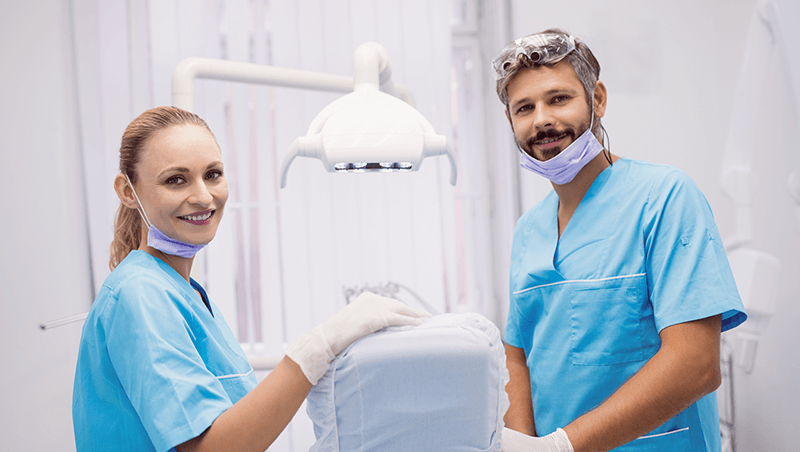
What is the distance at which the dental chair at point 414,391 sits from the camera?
22.5 inches

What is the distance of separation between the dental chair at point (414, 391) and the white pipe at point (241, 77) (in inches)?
41.8

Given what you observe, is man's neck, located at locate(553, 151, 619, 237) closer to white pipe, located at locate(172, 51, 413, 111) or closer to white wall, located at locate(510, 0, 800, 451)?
white pipe, located at locate(172, 51, 413, 111)

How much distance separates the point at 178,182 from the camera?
88 cm

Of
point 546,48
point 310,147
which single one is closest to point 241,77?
point 310,147

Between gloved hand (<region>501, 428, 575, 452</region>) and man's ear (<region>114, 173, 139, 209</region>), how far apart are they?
0.82 metres

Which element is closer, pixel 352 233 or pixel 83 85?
pixel 83 85

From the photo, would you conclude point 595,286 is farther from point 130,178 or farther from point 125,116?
point 125,116

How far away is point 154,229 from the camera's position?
0.89m

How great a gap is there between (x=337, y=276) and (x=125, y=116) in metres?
1.17

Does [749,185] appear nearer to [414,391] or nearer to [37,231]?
[414,391]

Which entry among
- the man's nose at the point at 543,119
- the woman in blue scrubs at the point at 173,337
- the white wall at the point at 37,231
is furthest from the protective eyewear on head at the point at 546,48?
the white wall at the point at 37,231

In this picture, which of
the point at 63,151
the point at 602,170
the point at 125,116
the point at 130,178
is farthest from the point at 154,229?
the point at 125,116

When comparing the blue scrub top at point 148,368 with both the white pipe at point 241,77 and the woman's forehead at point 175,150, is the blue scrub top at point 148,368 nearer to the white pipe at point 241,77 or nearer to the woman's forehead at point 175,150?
the woman's forehead at point 175,150

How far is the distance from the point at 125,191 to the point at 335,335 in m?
0.58
